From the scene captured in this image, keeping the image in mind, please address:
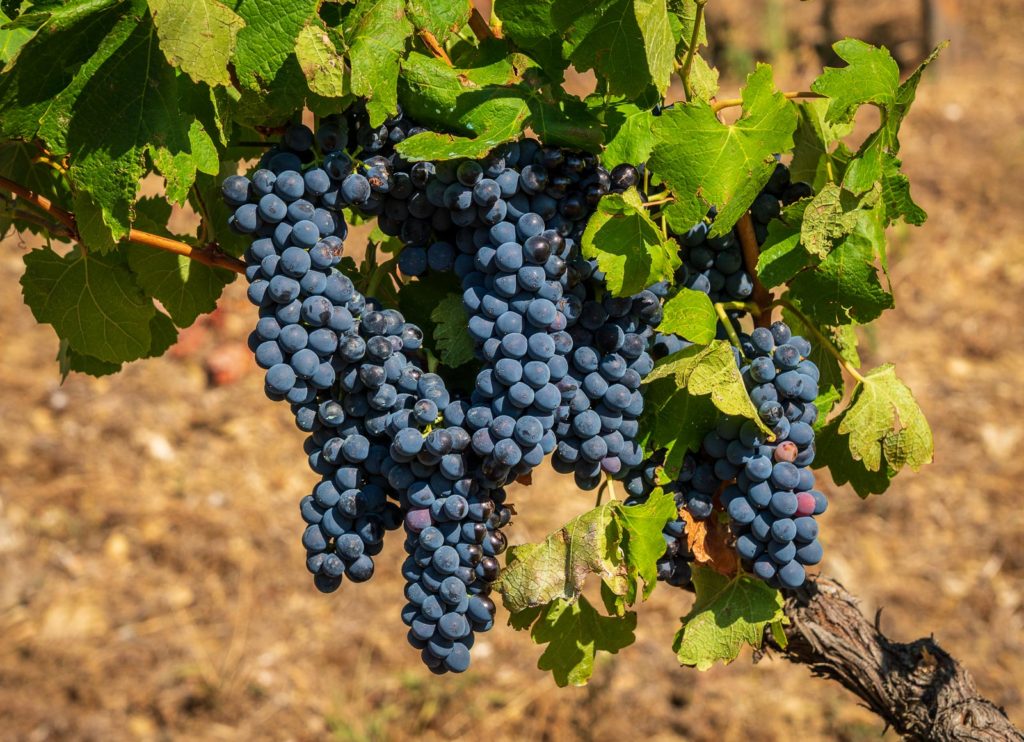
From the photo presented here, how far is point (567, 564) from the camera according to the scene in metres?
1.45

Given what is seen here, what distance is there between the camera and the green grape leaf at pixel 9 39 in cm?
146

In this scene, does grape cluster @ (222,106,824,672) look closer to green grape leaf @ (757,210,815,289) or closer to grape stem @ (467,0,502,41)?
green grape leaf @ (757,210,815,289)

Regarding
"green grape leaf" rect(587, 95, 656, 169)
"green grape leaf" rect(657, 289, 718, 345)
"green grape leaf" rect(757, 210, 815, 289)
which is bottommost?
"green grape leaf" rect(657, 289, 718, 345)

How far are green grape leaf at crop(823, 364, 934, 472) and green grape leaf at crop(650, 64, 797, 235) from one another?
377 millimetres

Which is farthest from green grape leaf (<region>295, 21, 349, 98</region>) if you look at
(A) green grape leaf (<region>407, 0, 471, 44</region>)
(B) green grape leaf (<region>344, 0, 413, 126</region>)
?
(A) green grape leaf (<region>407, 0, 471, 44</region>)

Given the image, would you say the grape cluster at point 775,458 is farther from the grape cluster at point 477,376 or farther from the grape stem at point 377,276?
the grape stem at point 377,276

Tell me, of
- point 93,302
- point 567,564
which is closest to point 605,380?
point 567,564

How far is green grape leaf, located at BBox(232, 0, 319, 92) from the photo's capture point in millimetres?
1277

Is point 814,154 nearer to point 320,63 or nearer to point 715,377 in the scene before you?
point 715,377

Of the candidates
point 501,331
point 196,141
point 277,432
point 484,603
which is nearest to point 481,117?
point 501,331

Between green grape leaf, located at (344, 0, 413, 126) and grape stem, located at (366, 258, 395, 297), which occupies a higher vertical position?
green grape leaf, located at (344, 0, 413, 126)

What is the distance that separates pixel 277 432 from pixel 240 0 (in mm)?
3531

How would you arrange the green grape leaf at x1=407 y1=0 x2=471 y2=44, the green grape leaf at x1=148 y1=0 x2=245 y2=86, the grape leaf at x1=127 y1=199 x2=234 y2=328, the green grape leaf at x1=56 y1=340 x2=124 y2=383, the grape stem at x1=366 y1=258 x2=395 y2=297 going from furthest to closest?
the green grape leaf at x1=56 y1=340 x2=124 y2=383
the grape leaf at x1=127 y1=199 x2=234 y2=328
the grape stem at x1=366 y1=258 x2=395 y2=297
the green grape leaf at x1=407 y1=0 x2=471 y2=44
the green grape leaf at x1=148 y1=0 x2=245 y2=86

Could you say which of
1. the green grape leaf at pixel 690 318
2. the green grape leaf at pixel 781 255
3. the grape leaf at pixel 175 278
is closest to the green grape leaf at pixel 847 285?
the green grape leaf at pixel 781 255
